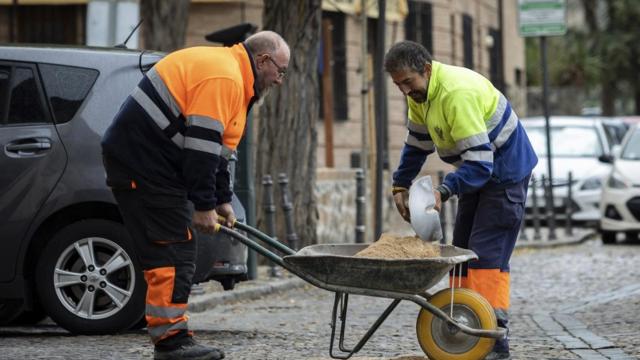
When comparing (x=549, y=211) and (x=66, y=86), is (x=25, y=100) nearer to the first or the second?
(x=66, y=86)

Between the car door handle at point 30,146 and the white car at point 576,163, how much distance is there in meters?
13.9

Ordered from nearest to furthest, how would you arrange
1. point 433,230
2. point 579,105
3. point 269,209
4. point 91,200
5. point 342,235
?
point 433,230 → point 91,200 → point 269,209 → point 342,235 → point 579,105

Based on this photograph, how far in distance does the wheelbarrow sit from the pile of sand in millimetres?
111

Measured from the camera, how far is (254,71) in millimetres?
7887

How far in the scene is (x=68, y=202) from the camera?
964 cm

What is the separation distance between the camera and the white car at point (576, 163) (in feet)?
77.1

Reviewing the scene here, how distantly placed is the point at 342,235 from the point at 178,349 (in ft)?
37.0

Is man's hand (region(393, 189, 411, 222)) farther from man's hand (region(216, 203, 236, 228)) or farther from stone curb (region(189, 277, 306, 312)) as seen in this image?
stone curb (region(189, 277, 306, 312))

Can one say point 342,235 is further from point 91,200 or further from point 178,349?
point 178,349

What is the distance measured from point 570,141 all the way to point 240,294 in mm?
13092

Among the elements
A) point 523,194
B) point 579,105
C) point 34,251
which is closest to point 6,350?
point 34,251

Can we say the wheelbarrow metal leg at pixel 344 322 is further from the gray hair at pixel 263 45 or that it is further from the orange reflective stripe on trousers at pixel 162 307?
the gray hair at pixel 263 45

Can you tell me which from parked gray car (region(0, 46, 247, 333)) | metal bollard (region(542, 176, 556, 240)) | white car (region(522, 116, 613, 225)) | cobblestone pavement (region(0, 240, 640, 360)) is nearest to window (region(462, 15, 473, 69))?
white car (region(522, 116, 613, 225))

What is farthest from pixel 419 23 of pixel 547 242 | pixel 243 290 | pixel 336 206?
pixel 243 290
